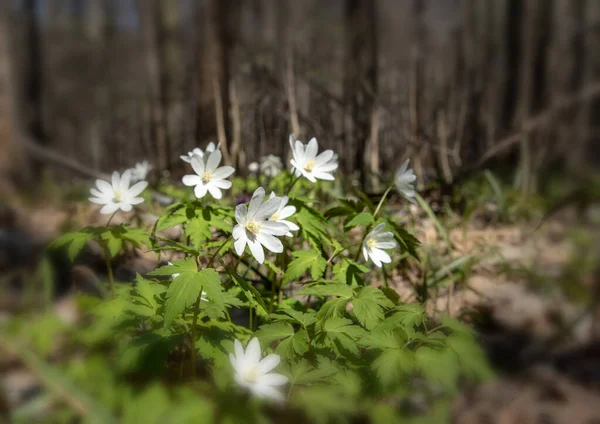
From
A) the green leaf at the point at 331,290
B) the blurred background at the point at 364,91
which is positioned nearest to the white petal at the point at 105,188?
the green leaf at the point at 331,290

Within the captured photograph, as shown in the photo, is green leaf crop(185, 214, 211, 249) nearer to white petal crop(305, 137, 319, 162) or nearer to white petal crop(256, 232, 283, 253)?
white petal crop(256, 232, 283, 253)

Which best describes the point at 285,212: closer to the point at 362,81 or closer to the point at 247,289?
the point at 247,289

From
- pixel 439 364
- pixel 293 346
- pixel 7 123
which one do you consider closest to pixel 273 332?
pixel 293 346

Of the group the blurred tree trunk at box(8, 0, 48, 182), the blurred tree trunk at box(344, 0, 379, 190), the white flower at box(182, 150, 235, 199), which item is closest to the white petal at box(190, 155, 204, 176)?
the white flower at box(182, 150, 235, 199)

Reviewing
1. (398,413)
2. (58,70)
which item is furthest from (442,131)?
(58,70)

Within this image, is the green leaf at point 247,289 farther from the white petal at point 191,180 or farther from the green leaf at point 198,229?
the white petal at point 191,180

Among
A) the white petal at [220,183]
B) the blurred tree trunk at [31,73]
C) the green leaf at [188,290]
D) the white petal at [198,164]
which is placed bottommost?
the blurred tree trunk at [31,73]

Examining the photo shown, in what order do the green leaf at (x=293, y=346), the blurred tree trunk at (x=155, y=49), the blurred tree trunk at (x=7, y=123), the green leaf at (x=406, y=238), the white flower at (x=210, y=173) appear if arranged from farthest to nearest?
the blurred tree trunk at (x=155, y=49) → the blurred tree trunk at (x=7, y=123) → the green leaf at (x=406, y=238) → the white flower at (x=210, y=173) → the green leaf at (x=293, y=346)
